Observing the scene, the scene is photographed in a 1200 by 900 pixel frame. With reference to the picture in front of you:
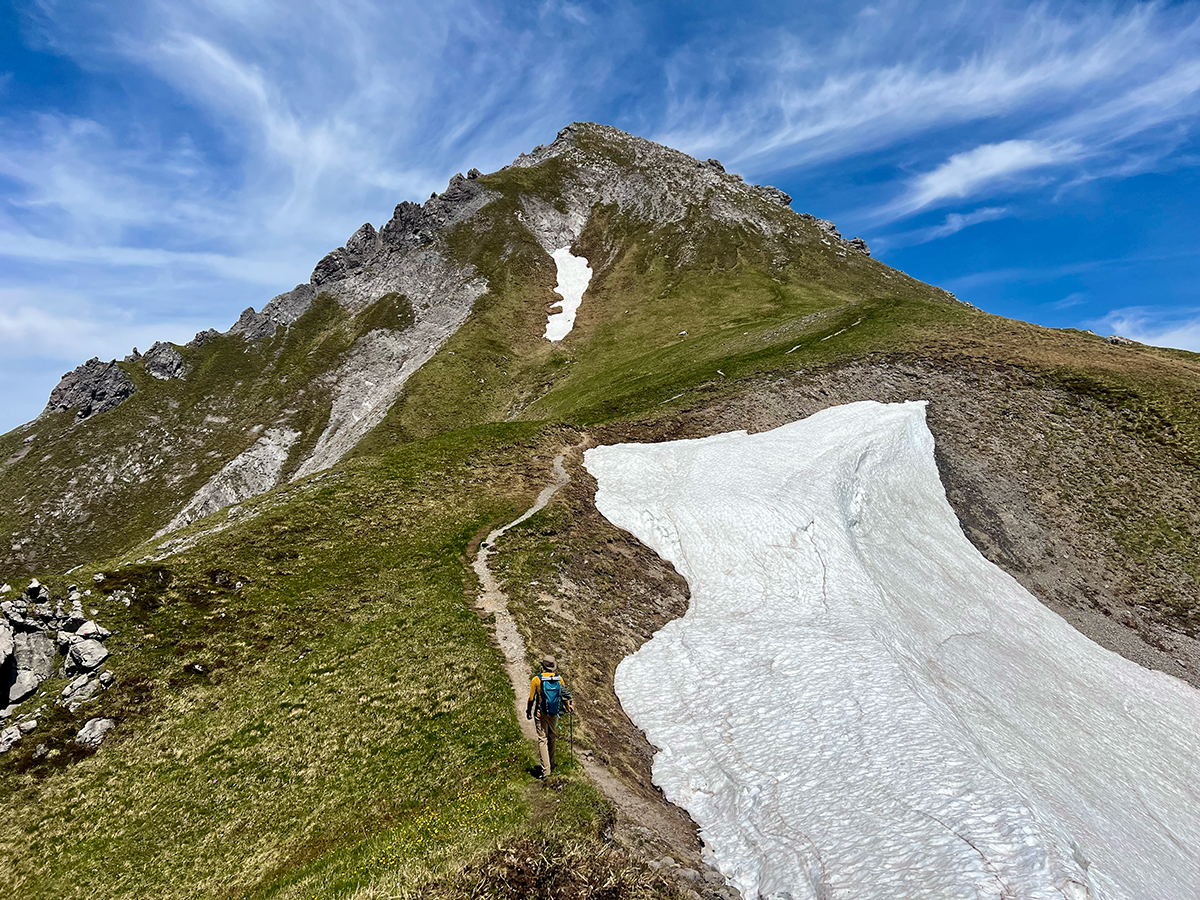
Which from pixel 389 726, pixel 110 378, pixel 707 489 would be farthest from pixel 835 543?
pixel 110 378

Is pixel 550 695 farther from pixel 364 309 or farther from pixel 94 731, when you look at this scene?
pixel 364 309

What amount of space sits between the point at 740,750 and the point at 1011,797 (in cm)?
773

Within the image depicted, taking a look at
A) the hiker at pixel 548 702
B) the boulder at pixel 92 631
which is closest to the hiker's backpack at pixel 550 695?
the hiker at pixel 548 702

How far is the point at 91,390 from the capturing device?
103562mm

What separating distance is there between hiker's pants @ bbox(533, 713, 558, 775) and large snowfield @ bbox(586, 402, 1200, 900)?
4.36 meters

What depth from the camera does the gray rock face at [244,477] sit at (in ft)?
268

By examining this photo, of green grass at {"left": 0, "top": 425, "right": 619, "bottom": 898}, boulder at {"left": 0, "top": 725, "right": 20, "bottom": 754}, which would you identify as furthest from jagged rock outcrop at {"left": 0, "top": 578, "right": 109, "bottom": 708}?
boulder at {"left": 0, "top": 725, "right": 20, "bottom": 754}

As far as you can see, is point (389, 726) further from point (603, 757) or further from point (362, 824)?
point (603, 757)

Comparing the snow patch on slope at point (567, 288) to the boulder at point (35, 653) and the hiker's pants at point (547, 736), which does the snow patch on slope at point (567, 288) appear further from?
the hiker's pants at point (547, 736)

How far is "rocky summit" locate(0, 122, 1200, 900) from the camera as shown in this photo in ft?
49.1

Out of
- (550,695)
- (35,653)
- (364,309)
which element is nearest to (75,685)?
(35,653)

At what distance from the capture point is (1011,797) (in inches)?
617

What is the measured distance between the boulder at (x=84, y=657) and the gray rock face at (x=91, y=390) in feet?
354

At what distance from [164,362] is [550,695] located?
5133 inches
